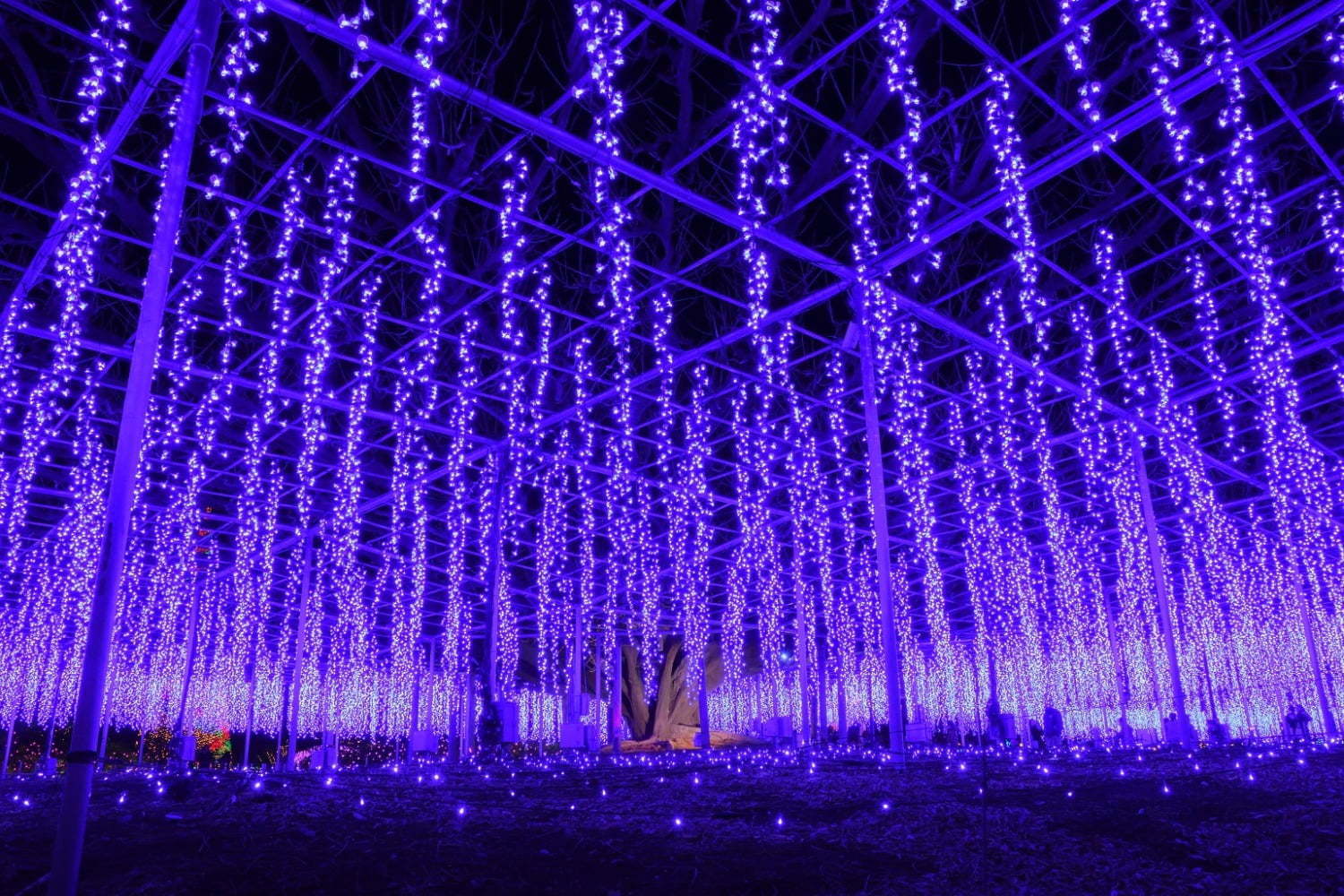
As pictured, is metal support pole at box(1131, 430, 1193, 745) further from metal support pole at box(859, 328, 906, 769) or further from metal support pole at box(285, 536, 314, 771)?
metal support pole at box(285, 536, 314, 771)

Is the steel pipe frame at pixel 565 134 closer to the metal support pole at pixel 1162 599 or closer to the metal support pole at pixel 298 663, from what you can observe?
the metal support pole at pixel 1162 599

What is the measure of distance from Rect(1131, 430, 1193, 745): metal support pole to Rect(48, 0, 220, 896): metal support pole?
12965mm

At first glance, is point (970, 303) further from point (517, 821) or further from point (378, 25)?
point (517, 821)

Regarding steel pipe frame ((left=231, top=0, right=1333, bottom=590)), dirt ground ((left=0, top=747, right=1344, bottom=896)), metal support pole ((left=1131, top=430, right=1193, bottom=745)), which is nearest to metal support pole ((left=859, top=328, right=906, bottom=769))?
dirt ground ((left=0, top=747, right=1344, bottom=896))

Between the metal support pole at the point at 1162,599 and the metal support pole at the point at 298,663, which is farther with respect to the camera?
the metal support pole at the point at 298,663

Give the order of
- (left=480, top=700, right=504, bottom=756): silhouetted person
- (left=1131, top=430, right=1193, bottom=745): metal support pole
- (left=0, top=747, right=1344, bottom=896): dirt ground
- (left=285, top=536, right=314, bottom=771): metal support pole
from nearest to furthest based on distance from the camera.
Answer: (left=0, top=747, right=1344, bottom=896): dirt ground < (left=1131, top=430, right=1193, bottom=745): metal support pole < (left=480, top=700, right=504, bottom=756): silhouetted person < (left=285, top=536, right=314, bottom=771): metal support pole

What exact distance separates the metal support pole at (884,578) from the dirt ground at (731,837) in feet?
4.10

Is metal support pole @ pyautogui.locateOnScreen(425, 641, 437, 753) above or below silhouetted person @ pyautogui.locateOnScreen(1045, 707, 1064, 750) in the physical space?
above

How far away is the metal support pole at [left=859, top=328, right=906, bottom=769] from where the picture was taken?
31.6ft

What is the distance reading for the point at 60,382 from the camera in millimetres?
11750

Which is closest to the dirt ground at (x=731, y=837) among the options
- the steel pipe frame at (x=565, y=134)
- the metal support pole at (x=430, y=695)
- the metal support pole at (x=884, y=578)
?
the metal support pole at (x=884, y=578)

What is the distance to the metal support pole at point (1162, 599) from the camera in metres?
12.7

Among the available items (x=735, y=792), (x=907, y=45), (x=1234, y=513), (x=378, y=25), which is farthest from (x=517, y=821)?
(x=1234, y=513)

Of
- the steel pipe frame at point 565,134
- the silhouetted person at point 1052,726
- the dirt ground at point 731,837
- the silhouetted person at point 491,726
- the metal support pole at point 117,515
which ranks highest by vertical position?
the steel pipe frame at point 565,134
